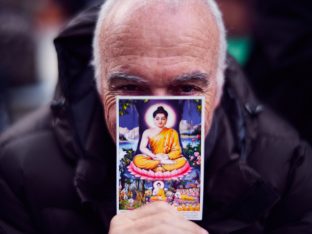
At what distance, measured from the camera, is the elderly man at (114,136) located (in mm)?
2031

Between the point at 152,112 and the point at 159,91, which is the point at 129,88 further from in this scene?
the point at 152,112

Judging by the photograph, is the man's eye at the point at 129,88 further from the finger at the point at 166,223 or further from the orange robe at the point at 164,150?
the finger at the point at 166,223

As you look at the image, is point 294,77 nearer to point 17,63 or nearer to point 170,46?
point 170,46

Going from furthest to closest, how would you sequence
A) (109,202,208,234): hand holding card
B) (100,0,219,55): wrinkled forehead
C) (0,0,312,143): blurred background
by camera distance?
(0,0,312,143): blurred background
(100,0,219,55): wrinkled forehead
(109,202,208,234): hand holding card

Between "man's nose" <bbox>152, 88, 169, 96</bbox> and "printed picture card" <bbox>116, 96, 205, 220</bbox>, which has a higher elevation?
"man's nose" <bbox>152, 88, 169, 96</bbox>

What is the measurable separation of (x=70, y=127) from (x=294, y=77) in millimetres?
1471

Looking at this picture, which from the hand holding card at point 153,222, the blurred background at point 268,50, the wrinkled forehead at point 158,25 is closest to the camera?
the hand holding card at point 153,222

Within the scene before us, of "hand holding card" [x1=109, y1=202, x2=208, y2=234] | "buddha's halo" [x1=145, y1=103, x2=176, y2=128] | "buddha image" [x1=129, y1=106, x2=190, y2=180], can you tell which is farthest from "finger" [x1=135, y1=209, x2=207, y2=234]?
"buddha's halo" [x1=145, y1=103, x2=176, y2=128]

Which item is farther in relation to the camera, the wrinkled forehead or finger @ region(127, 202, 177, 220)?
the wrinkled forehead

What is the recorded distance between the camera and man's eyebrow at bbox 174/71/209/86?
2.03m

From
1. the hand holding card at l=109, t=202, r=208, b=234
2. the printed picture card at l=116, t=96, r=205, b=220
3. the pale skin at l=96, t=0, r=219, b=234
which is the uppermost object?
the pale skin at l=96, t=0, r=219, b=234

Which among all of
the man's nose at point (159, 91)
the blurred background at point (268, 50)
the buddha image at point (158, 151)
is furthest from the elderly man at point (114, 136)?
the blurred background at point (268, 50)

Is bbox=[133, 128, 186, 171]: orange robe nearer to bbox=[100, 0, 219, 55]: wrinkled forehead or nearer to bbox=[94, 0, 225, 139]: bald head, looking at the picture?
bbox=[94, 0, 225, 139]: bald head

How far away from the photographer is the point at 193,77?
204cm
